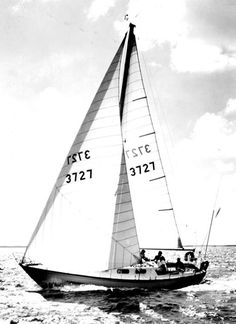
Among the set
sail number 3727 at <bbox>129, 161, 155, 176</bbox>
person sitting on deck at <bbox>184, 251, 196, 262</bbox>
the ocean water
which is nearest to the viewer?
the ocean water

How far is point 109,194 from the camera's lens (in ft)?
74.5

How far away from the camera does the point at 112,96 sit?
2330cm

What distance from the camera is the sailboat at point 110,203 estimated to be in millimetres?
22000

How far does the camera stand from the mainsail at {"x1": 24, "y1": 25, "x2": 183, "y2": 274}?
2195 centimetres

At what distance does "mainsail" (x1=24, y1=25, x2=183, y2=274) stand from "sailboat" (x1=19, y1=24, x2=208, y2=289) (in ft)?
0.20

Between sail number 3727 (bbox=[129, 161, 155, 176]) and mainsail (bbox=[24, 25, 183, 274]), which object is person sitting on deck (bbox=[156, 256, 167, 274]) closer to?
mainsail (bbox=[24, 25, 183, 274])

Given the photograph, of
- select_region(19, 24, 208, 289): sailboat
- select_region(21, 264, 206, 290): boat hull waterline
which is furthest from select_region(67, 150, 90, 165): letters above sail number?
select_region(21, 264, 206, 290): boat hull waterline

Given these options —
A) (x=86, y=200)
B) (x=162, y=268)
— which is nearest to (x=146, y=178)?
(x=86, y=200)

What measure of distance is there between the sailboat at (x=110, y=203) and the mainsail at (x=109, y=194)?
6 cm

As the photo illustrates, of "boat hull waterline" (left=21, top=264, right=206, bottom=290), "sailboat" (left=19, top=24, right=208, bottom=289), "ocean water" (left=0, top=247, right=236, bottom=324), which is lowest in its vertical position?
"ocean water" (left=0, top=247, right=236, bottom=324)

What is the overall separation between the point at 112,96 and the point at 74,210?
314 inches

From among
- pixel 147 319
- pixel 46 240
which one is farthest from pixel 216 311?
pixel 46 240

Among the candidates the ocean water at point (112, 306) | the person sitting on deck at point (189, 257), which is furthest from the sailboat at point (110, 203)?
the person sitting on deck at point (189, 257)

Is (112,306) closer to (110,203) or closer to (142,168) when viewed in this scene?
(110,203)
